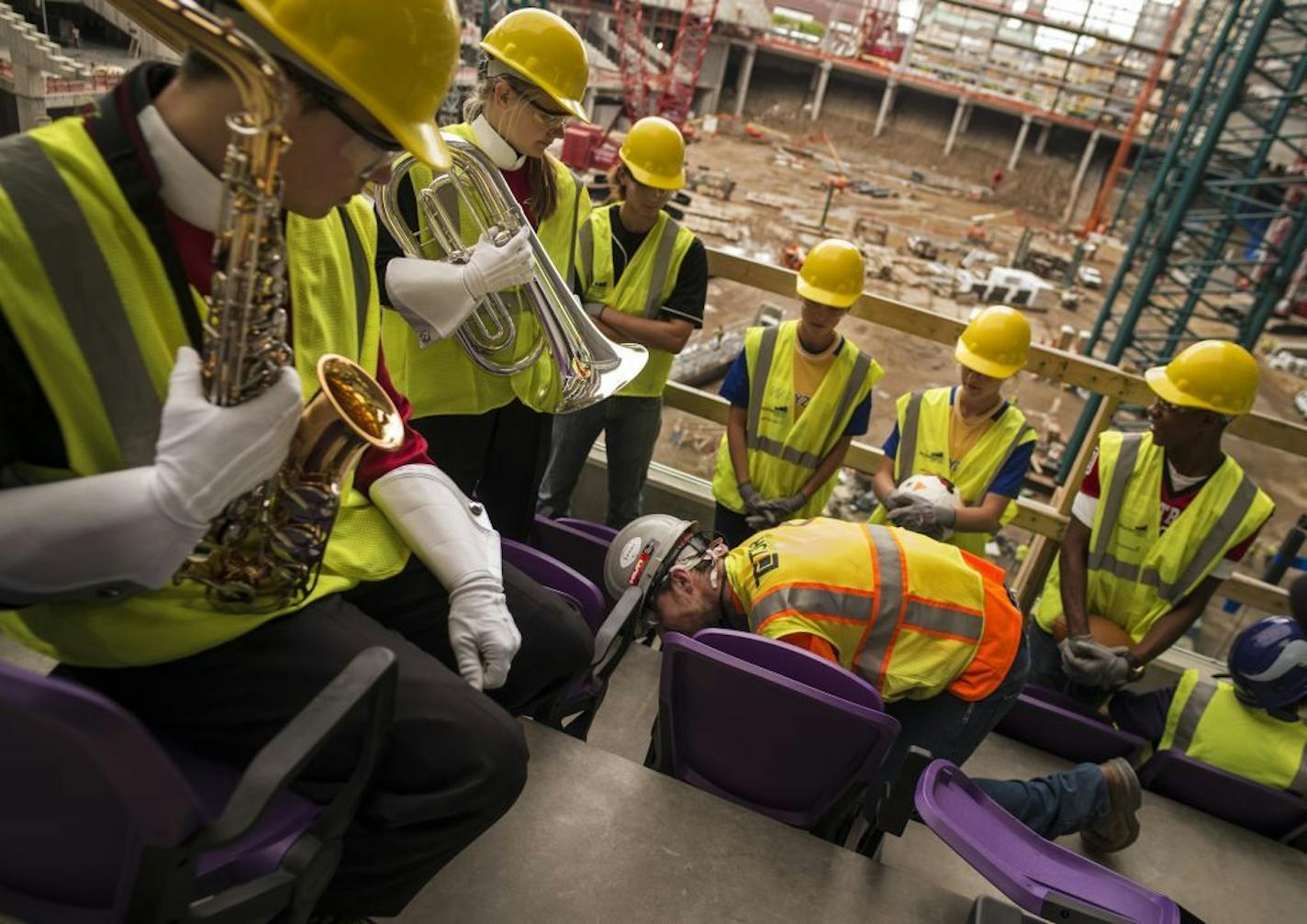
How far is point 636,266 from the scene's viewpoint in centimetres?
330

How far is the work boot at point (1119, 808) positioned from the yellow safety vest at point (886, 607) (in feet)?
1.65

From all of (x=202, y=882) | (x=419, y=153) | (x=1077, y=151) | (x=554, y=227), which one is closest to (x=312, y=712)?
(x=202, y=882)

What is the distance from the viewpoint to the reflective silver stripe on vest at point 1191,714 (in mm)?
2771

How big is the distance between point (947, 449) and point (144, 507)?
9.44ft

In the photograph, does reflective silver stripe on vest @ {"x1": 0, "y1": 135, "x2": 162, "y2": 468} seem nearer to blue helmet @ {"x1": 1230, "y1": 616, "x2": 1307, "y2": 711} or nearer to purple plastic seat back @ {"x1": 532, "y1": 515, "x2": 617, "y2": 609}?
purple plastic seat back @ {"x1": 532, "y1": 515, "x2": 617, "y2": 609}

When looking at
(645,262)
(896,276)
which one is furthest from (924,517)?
(896,276)

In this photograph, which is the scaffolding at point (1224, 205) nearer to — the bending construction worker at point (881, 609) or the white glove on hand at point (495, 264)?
the bending construction worker at point (881, 609)

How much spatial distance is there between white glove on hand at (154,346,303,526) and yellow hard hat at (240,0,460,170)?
1.46ft

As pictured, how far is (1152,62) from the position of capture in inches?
1042

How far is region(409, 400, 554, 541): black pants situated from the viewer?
8.83 ft

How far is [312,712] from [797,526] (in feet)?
5.32

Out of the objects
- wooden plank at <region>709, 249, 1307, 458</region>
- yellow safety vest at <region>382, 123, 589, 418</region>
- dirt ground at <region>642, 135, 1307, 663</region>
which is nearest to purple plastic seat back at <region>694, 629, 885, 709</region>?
yellow safety vest at <region>382, 123, 589, 418</region>

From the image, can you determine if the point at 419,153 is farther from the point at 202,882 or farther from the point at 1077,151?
the point at 1077,151

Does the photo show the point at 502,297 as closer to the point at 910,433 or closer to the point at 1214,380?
the point at 910,433
